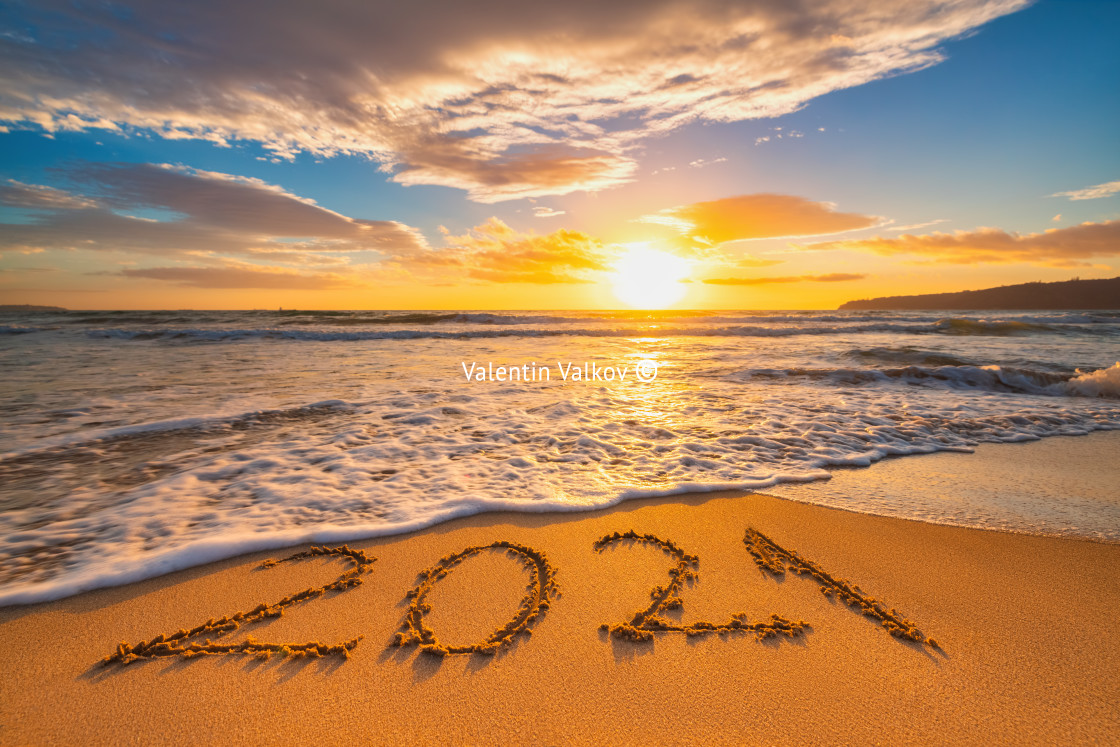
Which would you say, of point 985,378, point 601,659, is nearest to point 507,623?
point 601,659

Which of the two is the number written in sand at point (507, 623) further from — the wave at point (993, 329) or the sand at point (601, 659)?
the wave at point (993, 329)

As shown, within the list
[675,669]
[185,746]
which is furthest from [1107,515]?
[185,746]

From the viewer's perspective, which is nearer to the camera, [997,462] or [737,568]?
[737,568]

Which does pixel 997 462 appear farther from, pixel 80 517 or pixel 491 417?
pixel 80 517

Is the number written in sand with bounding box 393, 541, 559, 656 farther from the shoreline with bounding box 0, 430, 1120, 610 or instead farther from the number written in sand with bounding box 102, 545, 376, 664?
the shoreline with bounding box 0, 430, 1120, 610
